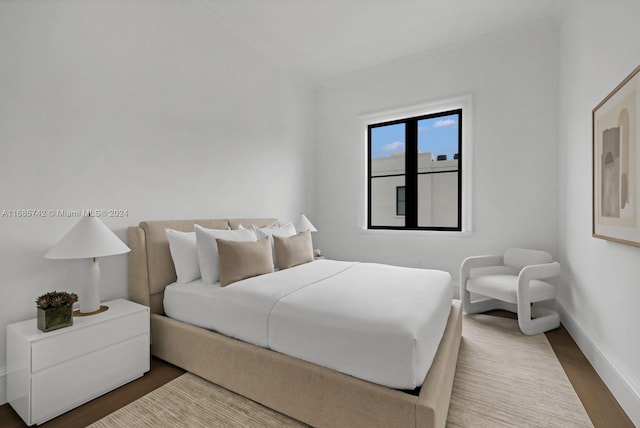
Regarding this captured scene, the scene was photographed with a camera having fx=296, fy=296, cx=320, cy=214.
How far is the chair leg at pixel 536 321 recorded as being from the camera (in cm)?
263

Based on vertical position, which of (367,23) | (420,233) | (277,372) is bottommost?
(277,372)

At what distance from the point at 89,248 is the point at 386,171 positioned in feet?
11.9

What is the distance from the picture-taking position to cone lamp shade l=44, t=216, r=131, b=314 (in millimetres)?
1747

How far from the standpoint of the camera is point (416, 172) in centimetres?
407

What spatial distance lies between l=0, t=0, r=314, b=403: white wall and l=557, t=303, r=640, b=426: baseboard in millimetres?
3294

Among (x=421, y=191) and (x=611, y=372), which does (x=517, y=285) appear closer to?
(x=611, y=372)

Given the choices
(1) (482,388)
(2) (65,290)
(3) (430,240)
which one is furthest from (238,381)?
(3) (430,240)

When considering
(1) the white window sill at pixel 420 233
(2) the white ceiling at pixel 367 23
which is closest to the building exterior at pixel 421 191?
(1) the white window sill at pixel 420 233

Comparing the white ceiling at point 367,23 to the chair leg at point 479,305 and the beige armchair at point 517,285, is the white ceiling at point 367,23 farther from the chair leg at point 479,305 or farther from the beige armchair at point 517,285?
the chair leg at point 479,305

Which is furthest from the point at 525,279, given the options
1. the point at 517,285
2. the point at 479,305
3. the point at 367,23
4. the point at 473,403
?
the point at 367,23

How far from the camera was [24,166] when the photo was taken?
5.97ft

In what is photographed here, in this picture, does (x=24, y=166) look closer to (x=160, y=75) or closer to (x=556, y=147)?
(x=160, y=75)

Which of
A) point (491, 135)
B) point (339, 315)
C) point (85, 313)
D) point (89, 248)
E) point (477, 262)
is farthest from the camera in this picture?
point (491, 135)

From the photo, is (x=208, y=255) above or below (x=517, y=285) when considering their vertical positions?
above
